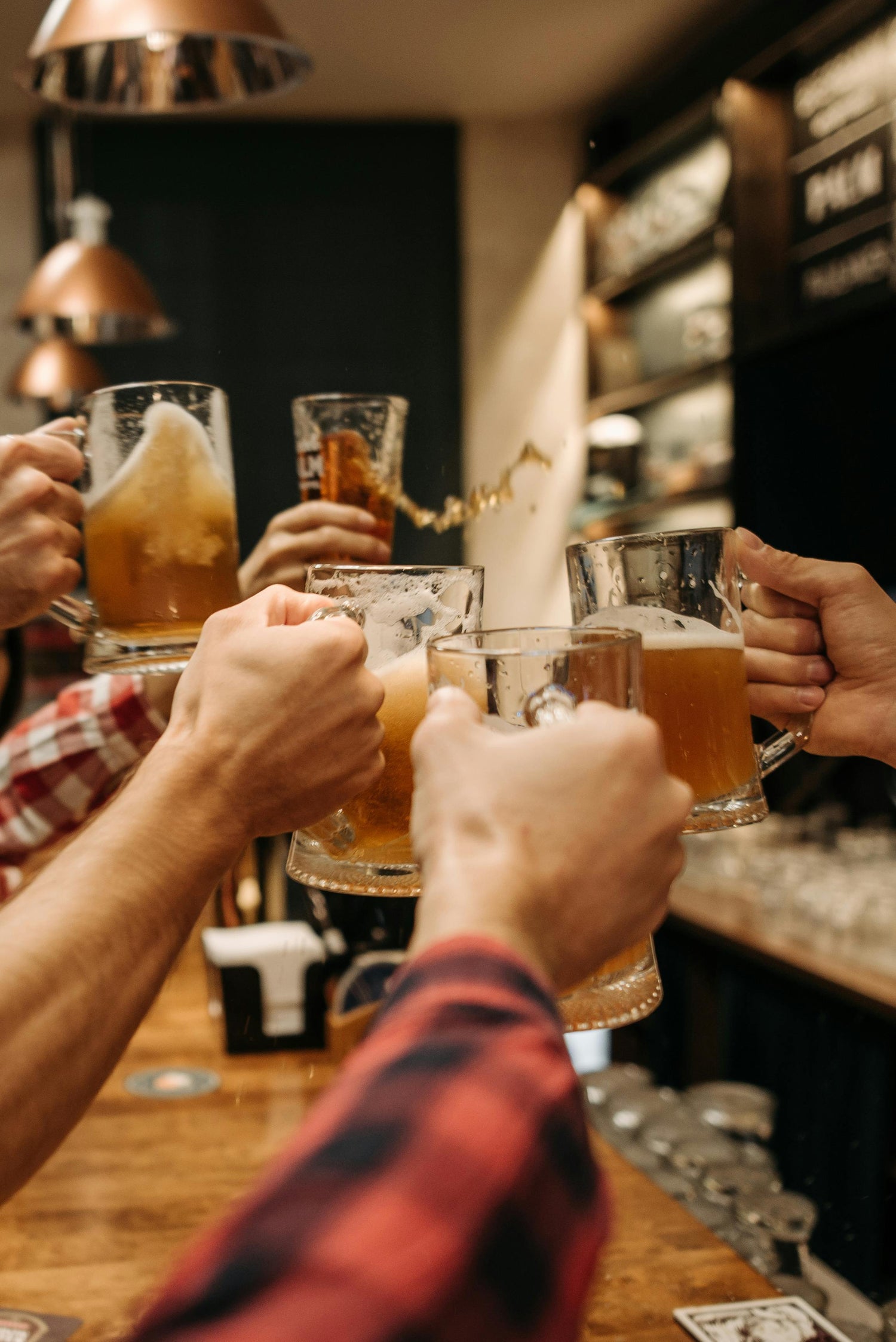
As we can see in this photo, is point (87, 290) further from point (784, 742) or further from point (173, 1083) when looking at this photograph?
point (784, 742)

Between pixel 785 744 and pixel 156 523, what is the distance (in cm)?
47

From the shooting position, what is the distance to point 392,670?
739 millimetres

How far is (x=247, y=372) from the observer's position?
4.47 ft

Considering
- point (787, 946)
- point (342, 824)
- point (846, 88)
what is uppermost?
point (846, 88)

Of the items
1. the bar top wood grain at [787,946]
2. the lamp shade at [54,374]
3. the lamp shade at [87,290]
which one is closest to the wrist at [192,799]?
the bar top wood grain at [787,946]

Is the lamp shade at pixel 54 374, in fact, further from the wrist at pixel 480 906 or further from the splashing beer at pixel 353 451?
the wrist at pixel 480 906

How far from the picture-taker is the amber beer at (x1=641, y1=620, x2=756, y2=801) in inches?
29.9

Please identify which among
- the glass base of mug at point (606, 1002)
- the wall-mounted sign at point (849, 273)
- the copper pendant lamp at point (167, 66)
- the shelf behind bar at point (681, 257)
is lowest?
the glass base of mug at point (606, 1002)

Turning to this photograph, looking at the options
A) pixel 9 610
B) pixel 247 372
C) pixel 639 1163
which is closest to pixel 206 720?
pixel 9 610

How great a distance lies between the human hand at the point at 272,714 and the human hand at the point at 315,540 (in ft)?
0.97

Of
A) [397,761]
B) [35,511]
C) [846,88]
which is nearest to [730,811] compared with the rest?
[397,761]

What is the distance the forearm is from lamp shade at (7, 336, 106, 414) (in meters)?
3.27

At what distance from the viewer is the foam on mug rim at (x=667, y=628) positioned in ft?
2.51

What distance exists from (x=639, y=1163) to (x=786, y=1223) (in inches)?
9.8
